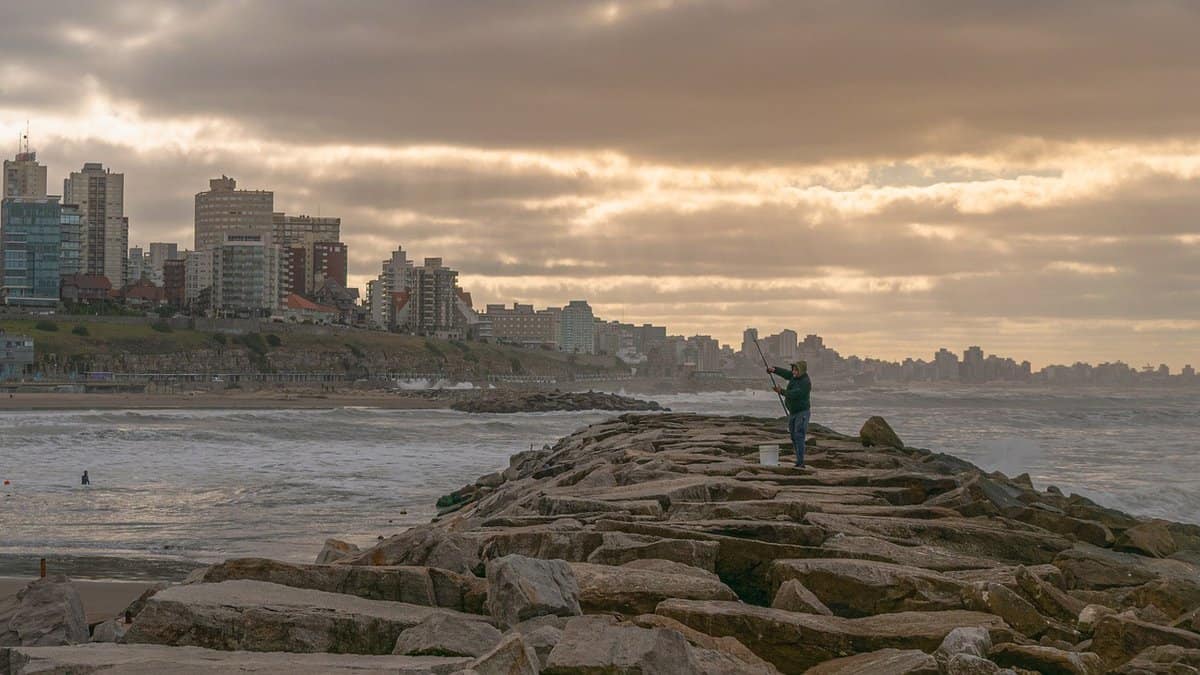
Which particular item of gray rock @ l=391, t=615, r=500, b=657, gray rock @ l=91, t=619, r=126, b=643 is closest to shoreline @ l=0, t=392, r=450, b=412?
gray rock @ l=91, t=619, r=126, b=643

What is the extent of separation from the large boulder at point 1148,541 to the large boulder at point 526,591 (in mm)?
7053

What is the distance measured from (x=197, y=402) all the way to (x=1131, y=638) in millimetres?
78873

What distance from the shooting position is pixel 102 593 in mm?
12211

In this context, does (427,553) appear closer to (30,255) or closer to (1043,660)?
(1043,660)

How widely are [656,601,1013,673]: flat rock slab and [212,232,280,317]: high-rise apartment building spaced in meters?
177

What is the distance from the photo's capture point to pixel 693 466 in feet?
48.0

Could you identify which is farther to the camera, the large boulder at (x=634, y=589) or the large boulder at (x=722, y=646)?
the large boulder at (x=634, y=589)

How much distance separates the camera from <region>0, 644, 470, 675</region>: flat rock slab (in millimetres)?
5461

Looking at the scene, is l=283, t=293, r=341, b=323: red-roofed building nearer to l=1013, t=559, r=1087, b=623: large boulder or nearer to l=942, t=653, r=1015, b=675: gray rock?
l=1013, t=559, r=1087, b=623: large boulder

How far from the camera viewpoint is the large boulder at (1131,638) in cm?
702

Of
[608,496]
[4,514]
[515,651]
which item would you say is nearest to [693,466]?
[608,496]

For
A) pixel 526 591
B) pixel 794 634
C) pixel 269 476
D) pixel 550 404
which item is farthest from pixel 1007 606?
pixel 550 404

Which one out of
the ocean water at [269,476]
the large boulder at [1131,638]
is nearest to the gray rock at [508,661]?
the large boulder at [1131,638]

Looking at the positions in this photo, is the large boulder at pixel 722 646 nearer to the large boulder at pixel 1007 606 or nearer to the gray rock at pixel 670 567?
the gray rock at pixel 670 567
